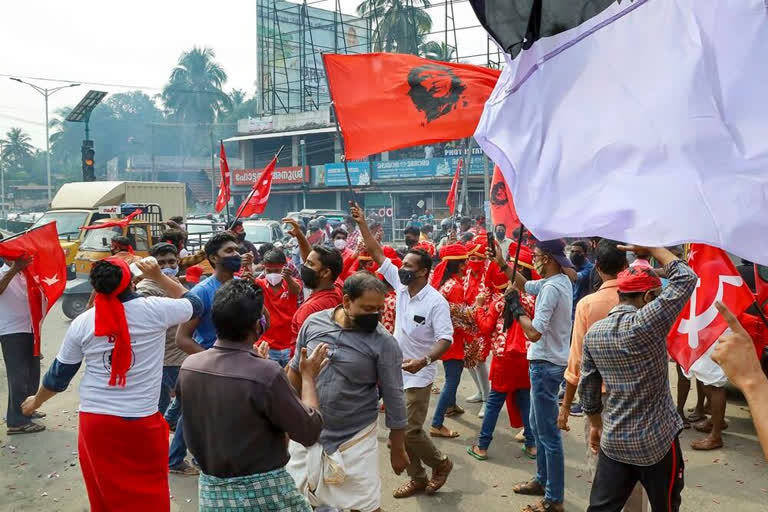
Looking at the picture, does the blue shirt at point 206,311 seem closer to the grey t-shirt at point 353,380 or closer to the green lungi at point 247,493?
the grey t-shirt at point 353,380

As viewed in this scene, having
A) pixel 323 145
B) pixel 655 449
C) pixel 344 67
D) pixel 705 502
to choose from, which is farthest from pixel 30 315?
pixel 323 145

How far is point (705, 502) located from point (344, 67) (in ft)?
13.3

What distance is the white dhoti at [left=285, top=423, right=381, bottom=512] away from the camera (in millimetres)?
3508

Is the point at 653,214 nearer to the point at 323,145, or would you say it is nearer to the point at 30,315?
the point at 30,315

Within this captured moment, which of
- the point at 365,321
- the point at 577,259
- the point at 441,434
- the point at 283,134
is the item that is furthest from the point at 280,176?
the point at 365,321

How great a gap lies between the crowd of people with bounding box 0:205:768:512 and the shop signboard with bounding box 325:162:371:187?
3223 centimetres

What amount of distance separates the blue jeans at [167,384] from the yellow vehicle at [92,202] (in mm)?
10422

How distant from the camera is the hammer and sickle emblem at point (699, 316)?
14.8 feet

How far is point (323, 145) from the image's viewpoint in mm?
45906

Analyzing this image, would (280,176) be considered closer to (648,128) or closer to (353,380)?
(353,380)

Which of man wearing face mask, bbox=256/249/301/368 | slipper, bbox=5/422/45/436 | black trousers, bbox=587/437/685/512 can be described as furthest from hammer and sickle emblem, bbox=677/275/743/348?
slipper, bbox=5/422/45/436

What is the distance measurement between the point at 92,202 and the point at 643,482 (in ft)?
53.9

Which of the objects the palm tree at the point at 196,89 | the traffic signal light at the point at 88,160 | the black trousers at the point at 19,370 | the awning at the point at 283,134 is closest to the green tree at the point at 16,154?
the palm tree at the point at 196,89

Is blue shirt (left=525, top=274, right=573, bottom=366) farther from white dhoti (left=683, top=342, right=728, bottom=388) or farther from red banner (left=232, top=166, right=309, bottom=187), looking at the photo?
red banner (left=232, top=166, right=309, bottom=187)
